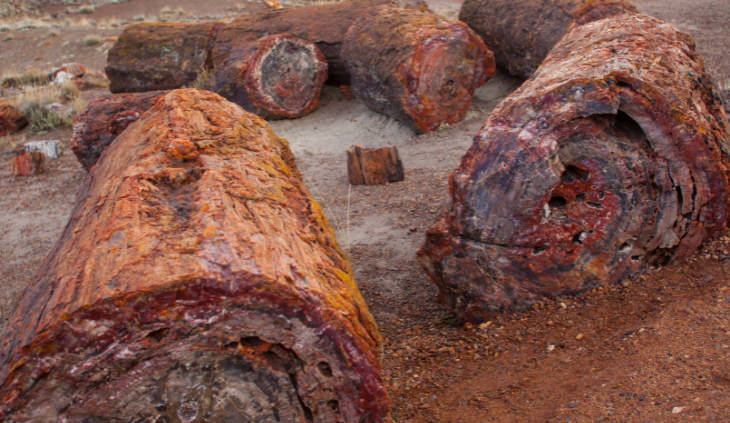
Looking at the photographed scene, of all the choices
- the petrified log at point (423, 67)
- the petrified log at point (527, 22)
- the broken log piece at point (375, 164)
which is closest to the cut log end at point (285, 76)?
the petrified log at point (423, 67)

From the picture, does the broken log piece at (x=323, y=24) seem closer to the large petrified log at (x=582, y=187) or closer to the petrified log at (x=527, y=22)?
the petrified log at (x=527, y=22)

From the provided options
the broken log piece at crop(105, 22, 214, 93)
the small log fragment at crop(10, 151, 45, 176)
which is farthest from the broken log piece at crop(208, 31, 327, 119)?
the small log fragment at crop(10, 151, 45, 176)

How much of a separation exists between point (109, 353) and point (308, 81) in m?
6.57

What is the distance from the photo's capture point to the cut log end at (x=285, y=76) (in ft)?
24.4

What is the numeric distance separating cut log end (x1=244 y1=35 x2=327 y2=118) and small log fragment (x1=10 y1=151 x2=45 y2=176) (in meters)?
2.64

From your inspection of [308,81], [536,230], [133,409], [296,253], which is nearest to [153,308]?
[133,409]

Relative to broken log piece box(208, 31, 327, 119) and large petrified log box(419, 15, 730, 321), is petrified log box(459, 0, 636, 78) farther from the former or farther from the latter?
large petrified log box(419, 15, 730, 321)

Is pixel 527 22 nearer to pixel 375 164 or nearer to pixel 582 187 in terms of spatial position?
pixel 375 164

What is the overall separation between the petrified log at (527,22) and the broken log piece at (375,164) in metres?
2.57

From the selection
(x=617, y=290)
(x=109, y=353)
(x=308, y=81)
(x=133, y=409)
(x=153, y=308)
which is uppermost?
(x=153, y=308)

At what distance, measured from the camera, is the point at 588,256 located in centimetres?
278

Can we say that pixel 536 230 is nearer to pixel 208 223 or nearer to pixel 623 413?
pixel 623 413

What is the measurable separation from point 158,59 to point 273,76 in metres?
2.01

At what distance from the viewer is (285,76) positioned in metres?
7.64
